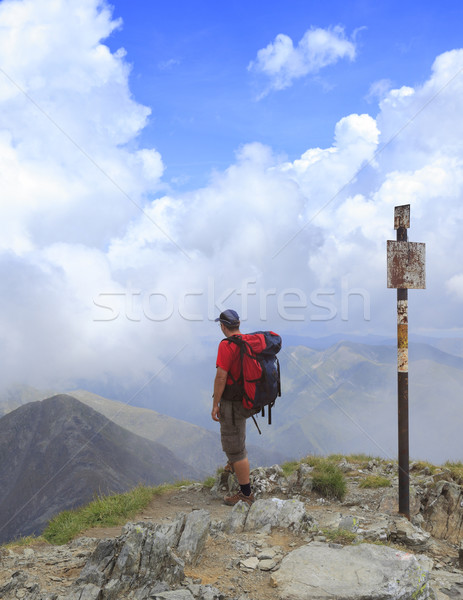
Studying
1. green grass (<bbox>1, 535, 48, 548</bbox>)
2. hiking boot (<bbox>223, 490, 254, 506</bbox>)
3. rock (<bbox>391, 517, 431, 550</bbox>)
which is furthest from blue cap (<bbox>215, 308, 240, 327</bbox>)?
green grass (<bbox>1, 535, 48, 548</bbox>)

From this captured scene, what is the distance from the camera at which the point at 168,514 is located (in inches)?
372

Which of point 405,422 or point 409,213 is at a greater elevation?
point 409,213

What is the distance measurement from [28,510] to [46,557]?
715 feet

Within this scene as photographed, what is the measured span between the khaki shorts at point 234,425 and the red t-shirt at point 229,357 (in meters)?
0.78

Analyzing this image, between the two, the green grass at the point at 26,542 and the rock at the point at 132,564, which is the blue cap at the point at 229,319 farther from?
the green grass at the point at 26,542

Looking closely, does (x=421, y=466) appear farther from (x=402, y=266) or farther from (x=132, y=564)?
(x=132, y=564)

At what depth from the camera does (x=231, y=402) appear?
868 centimetres

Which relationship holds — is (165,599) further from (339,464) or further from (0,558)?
(339,464)

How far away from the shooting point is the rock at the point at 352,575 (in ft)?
16.2

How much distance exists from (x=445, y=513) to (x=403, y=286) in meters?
4.53

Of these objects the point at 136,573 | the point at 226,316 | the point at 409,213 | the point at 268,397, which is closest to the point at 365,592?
the point at 136,573

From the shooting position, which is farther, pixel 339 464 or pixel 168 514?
pixel 339 464

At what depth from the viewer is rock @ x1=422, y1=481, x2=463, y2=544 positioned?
846 centimetres

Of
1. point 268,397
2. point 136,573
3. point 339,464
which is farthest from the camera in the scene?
point 339,464
